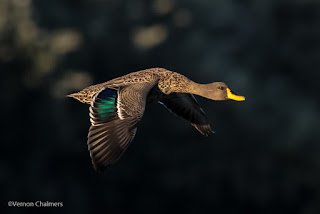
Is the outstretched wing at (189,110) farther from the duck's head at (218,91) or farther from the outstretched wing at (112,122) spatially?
the outstretched wing at (112,122)

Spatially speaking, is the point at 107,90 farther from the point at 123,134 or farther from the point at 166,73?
the point at 166,73

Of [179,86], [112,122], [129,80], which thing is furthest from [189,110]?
[112,122]

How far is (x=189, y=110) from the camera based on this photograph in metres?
6.30

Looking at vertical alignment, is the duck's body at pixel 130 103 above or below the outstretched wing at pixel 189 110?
above

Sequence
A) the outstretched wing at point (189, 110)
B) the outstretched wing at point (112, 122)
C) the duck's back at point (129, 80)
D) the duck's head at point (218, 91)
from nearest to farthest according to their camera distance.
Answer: the outstretched wing at point (112, 122) → the duck's back at point (129, 80) → the duck's head at point (218, 91) → the outstretched wing at point (189, 110)

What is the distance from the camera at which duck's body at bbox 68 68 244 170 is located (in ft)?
13.7

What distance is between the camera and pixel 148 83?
5.20 m

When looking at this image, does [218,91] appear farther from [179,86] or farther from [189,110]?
[189,110]

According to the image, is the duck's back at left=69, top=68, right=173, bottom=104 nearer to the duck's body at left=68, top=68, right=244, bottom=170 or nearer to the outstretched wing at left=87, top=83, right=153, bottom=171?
the duck's body at left=68, top=68, right=244, bottom=170

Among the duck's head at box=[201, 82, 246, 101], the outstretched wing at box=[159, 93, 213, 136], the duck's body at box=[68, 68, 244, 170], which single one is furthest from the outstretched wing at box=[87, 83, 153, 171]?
the outstretched wing at box=[159, 93, 213, 136]

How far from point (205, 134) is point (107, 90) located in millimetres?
2060

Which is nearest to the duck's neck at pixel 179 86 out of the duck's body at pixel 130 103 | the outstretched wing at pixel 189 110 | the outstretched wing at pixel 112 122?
the duck's body at pixel 130 103

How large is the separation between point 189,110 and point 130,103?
189 cm

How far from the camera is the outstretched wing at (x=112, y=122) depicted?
4.12m
